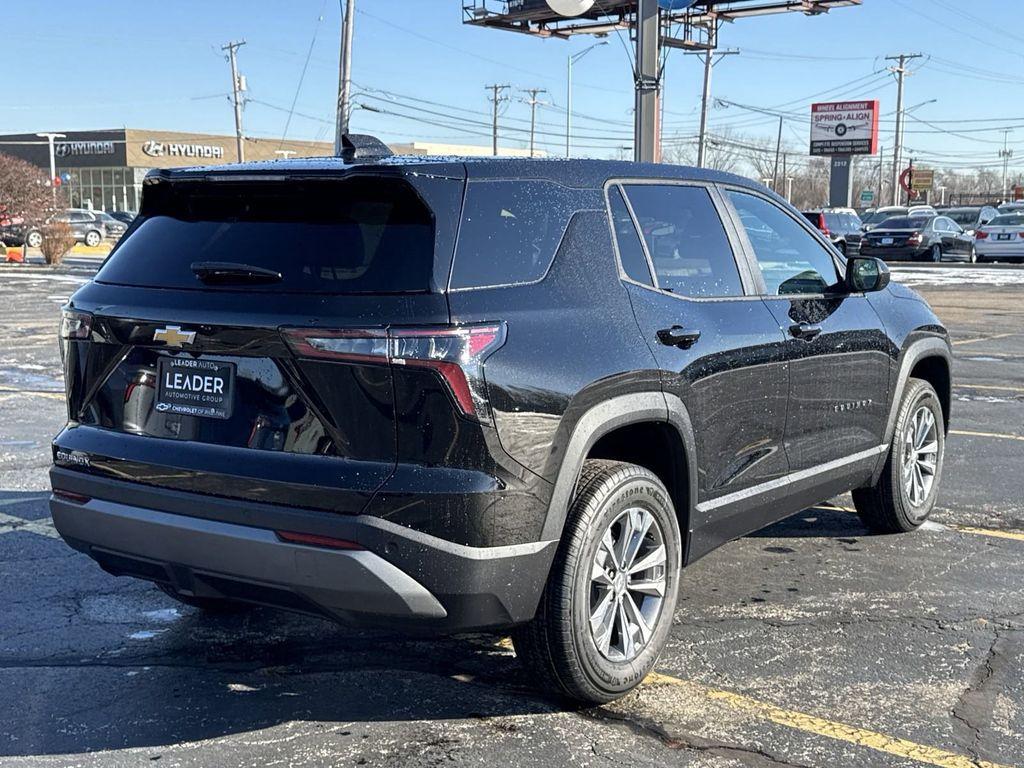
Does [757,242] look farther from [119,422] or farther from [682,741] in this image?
[119,422]

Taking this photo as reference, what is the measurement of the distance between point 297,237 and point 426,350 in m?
0.65

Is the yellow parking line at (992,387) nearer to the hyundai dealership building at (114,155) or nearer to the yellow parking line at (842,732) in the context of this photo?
the yellow parking line at (842,732)

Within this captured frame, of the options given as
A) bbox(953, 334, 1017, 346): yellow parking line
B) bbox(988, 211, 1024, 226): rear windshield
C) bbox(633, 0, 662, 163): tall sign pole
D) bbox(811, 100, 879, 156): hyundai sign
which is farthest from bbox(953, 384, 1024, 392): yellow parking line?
bbox(811, 100, 879, 156): hyundai sign

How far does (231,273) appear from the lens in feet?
11.5

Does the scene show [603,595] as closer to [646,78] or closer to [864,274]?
[864,274]

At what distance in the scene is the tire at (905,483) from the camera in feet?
18.9

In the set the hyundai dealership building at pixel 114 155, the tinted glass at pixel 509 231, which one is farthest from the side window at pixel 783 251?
the hyundai dealership building at pixel 114 155

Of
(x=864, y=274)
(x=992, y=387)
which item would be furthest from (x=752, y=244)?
(x=992, y=387)

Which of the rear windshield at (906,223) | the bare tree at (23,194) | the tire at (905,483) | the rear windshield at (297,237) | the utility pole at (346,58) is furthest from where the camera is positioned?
the rear windshield at (906,223)

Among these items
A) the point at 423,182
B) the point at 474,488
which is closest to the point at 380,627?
the point at 474,488

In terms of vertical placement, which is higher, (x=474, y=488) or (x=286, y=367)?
(x=286, y=367)

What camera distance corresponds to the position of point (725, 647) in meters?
4.36

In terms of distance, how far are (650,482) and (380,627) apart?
1.08 metres

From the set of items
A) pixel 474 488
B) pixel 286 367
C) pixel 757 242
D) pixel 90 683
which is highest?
pixel 757 242
